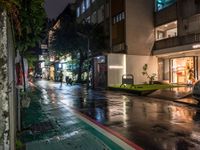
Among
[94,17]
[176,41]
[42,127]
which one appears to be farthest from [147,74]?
[42,127]

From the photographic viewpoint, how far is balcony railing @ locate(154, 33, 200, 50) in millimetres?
24875

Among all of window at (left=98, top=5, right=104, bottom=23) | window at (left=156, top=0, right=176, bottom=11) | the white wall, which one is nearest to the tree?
window at (left=98, top=5, right=104, bottom=23)

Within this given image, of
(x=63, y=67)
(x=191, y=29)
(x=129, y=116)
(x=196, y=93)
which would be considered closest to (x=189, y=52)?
(x=191, y=29)

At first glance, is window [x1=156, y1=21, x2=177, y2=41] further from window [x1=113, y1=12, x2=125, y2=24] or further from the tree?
the tree

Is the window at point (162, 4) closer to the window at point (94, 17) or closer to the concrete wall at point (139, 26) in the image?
the concrete wall at point (139, 26)

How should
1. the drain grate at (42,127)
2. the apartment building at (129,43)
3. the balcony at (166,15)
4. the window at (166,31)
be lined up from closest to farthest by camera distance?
the drain grate at (42,127) < the balcony at (166,15) < the window at (166,31) < the apartment building at (129,43)

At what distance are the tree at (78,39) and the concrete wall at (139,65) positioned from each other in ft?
22.3

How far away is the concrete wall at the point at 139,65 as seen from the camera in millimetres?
30828

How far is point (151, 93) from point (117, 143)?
14748mm

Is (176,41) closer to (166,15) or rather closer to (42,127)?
(166,15)

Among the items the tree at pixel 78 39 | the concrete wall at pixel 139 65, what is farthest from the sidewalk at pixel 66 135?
the tree at pixel 78 39

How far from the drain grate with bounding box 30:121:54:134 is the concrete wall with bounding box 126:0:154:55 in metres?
22.2

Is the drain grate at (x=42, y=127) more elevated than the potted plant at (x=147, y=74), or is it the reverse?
the potted plant at (x=147, y=74)

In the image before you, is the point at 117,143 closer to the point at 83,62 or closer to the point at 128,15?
the point at 128,15
